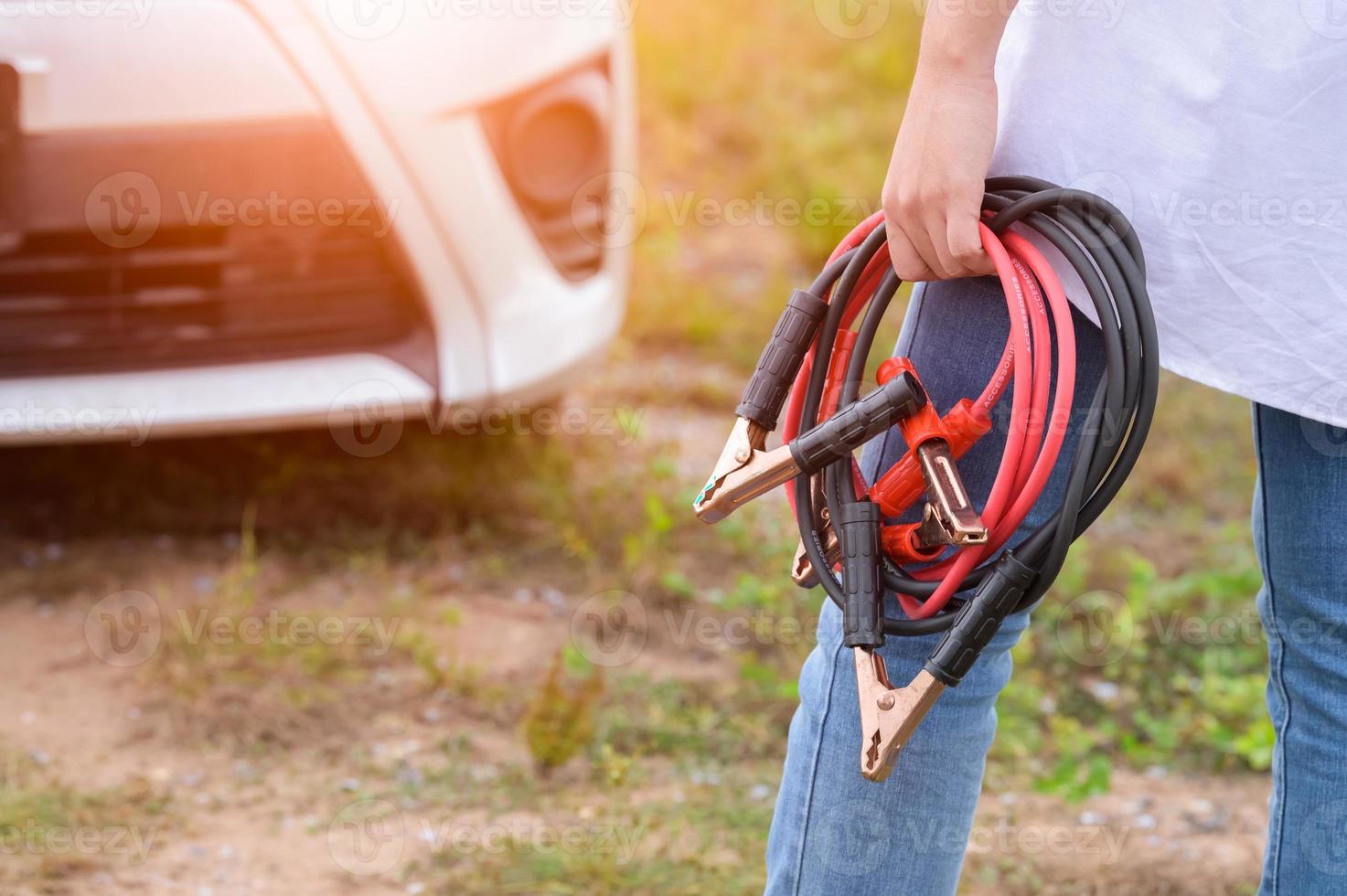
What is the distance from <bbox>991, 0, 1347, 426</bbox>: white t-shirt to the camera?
3.22 ft

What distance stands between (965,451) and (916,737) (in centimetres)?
25

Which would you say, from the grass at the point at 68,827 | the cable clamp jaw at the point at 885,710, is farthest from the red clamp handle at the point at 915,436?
the grass at the point at 68,827

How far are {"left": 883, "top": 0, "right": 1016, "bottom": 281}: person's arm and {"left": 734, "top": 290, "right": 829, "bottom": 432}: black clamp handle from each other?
0.14m

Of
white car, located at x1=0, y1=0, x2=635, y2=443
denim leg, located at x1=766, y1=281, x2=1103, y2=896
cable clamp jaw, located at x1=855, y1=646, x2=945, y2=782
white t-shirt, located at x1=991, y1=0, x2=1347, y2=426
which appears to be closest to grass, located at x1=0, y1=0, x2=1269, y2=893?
white car, located at x1=0, y1=0, x2=635, y2=443

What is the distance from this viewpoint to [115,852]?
5.86ft

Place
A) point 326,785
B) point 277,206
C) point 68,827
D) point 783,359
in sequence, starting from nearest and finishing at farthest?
point 783,359 → point 68,827 → point 326,785 → point 277,206

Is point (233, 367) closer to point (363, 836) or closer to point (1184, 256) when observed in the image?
point (363, 836)

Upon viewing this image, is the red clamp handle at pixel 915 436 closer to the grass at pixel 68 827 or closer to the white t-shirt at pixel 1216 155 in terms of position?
the white t-shirt at pixel 1216 155

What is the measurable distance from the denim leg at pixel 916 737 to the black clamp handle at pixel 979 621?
0.09m

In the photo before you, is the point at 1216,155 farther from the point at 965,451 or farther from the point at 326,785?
the point at 326,785

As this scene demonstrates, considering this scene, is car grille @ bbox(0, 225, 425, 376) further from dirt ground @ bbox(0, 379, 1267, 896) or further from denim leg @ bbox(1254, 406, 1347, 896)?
denim leg @ bbox(1254, 406, 1347, 896)

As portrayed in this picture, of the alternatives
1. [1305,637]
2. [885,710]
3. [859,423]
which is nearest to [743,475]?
[859,423]

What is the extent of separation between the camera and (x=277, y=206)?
2.21 meters

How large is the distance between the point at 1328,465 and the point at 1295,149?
0.93 feet
